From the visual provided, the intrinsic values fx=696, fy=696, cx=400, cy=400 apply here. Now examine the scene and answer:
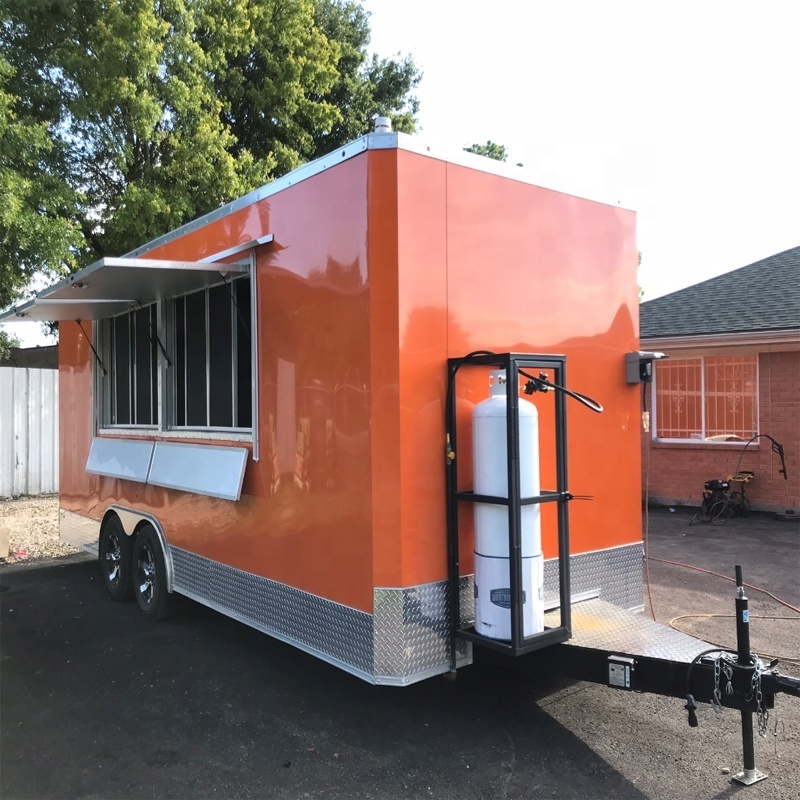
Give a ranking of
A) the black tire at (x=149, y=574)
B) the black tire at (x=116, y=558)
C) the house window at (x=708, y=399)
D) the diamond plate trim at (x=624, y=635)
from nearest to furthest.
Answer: the diamond plate trim at (x=624, y=635)
the black tire at (x=149, y=574)
the black tire at (x=116, y=558)
the house window at (x=708, y=399)

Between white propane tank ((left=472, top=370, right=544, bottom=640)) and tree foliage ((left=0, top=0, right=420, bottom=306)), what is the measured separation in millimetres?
7656

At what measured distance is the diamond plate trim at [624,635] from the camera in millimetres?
3311

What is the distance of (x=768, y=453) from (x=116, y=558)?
9.39 meters

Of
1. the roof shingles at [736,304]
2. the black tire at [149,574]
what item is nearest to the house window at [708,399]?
the roof shingles at [736,304]

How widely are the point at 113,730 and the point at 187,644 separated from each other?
136 cm

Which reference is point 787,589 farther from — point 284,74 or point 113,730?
point 284,74

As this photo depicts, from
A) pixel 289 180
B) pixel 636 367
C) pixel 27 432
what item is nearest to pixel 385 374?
pixel 289 180

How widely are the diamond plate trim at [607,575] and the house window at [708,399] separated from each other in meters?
7.87

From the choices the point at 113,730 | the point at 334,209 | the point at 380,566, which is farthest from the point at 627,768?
the point at 334,209

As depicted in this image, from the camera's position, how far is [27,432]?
13.1 meters

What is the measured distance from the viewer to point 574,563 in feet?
13.4

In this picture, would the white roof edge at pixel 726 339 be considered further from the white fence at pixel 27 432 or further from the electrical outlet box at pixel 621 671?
the white fence at pixel 27 432

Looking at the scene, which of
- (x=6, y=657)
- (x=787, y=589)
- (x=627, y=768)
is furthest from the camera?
(x=787, y=589)

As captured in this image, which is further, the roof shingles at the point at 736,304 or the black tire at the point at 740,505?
the roof shingles at the point at 736,304
